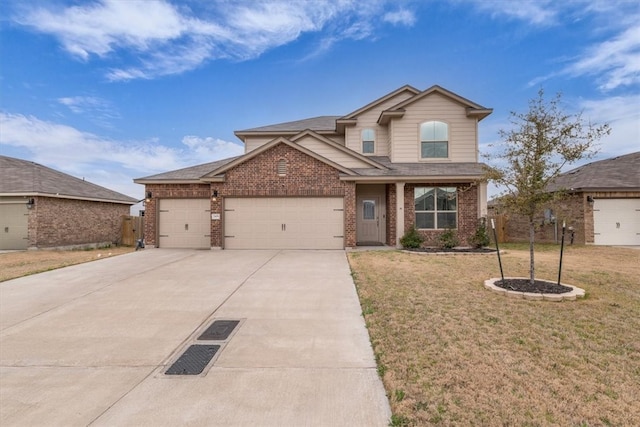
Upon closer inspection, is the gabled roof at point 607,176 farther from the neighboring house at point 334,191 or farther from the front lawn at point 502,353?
the front lawn at point 502,353

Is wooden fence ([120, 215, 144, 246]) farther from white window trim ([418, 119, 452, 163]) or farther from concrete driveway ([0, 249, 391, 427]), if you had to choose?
white window trim ([418, 119, 452, 163])

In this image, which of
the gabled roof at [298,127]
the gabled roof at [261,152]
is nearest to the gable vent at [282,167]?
the gabled roof at [261,152]

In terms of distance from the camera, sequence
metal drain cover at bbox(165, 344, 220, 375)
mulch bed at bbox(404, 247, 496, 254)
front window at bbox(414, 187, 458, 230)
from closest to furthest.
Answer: metal drain cover at bbox(165, 344, 220, 375), mulch bed at bbox(404, 247, 496, 254), front window at bbox(414, 187, 458, 230)

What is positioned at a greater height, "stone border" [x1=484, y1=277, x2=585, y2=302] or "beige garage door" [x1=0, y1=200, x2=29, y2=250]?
"beige garage door" [x1=0, y1=200, x2=29, y2=250]

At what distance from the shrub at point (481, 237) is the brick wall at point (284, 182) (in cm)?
496

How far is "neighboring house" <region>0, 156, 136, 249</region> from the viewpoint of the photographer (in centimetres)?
1480

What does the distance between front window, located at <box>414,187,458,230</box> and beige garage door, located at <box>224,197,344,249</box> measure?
135 inches

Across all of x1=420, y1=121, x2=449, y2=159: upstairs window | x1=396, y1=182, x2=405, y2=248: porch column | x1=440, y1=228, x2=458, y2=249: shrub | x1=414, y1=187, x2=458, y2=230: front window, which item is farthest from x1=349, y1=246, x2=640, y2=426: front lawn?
x1=420, y1=121, x2=449, y2=159: upstairs window

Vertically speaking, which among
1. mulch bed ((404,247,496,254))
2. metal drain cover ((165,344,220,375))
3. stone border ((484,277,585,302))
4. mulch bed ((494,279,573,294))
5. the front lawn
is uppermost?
mulch bed ((404,247,496,254))

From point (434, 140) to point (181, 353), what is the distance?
567 inches

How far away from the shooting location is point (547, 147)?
21.4ft

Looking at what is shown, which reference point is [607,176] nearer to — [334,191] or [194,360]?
[334,191]

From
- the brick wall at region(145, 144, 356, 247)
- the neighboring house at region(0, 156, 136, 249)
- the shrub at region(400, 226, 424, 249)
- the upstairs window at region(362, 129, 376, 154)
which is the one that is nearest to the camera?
the shrub at region(400, 226, 424, 249)

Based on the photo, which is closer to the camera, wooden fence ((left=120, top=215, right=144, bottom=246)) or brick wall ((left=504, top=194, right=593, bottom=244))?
brick wall ((left=504, top=194, right=593, bottom=244))
